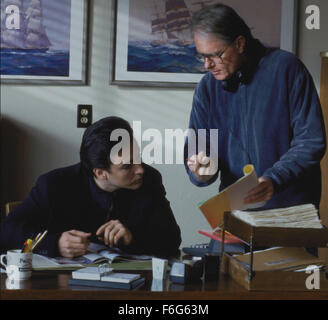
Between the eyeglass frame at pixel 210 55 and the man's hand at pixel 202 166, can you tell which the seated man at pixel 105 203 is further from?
the eyeglass frame at pixel 210 55

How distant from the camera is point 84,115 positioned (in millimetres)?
1979

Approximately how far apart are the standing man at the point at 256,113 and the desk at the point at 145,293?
2.12 ft

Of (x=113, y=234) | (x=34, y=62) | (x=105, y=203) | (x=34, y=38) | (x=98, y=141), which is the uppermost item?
(x=34, y=38)

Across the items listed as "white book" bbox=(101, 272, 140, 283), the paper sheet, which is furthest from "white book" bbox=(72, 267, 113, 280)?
the paper sheet

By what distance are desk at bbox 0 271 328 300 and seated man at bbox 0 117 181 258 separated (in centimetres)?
56

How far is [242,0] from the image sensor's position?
1.98 metres

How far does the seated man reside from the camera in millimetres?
1904

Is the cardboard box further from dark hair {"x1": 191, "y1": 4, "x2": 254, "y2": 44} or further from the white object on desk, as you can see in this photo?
dark hair {"x1": 191, "y1": 4, "x2": 254, "y2": 44}

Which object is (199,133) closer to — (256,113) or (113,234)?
(256,113)

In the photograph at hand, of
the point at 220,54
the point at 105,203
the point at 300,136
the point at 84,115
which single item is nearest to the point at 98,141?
the point at 84,115

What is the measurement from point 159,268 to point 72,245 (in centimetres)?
44

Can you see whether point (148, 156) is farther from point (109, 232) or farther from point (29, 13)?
point (29, 13)
